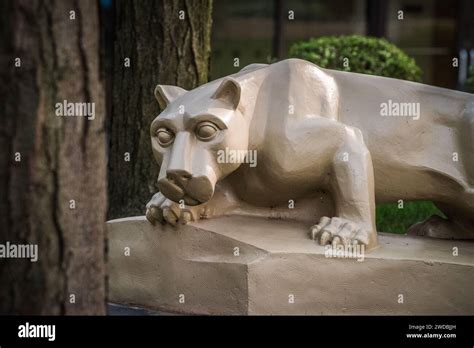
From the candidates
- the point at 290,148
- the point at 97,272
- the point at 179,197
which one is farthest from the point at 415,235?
the point at 97,272

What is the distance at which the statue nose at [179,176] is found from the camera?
5113 mm

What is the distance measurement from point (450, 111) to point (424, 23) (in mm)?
9233

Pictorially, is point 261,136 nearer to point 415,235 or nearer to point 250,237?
point 250,237

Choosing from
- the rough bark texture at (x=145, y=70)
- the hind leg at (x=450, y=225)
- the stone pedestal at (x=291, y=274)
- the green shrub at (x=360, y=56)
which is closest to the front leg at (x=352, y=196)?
the stone pedestal at (x=291, y=274)

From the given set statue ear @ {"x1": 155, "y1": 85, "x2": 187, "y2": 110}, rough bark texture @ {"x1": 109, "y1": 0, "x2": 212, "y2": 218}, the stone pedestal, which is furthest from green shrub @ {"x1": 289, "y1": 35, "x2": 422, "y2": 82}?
the stone pedestal

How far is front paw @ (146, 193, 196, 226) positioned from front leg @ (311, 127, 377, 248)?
0.76 meters

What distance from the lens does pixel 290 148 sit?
5.41 m

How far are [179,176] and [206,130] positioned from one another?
32 centimetres

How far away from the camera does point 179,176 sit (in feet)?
16.8

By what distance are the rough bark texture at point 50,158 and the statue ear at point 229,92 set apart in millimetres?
1953

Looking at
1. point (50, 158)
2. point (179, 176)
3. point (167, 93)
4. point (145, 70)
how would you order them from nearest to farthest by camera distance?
1. point (50, 158)
2. point (179, 176)
3. point (167, 93)
4. point (145, 70)

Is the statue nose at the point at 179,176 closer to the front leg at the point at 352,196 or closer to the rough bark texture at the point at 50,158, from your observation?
the front leg at the point at 352,196

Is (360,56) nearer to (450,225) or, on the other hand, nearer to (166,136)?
(450,225)

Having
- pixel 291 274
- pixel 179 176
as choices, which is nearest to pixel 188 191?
pixel 179 176
